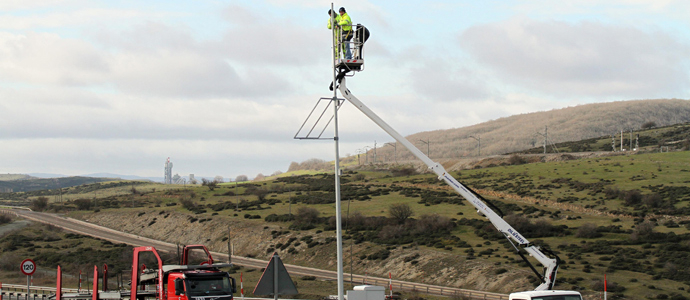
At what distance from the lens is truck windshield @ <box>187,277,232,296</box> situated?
1870 centimetres

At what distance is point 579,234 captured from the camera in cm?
6644

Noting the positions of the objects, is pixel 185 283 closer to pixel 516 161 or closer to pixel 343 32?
pixel 343 32

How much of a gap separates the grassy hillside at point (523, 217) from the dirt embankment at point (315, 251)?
41cm

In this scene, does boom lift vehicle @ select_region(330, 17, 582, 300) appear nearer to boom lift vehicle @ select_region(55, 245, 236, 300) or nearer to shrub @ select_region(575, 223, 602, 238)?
boom lift vehicle @ select_region(55, 245, 236, 300)

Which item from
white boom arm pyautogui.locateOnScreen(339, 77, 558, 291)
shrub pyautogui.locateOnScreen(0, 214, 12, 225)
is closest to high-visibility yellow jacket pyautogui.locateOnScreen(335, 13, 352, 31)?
white boom arm pyautogui.locateOnScreen(339, 77, 558, 291)

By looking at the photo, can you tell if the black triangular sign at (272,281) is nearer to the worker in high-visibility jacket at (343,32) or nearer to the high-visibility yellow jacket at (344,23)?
the worker in high-visibility jacket at (343,32)

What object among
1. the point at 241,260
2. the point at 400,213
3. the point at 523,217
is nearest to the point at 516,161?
the point at 400,213

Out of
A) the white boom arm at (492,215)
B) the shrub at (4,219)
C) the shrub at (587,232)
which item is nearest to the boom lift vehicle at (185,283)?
the white boom arm at (492,215)

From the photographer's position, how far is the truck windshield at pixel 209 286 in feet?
61.4

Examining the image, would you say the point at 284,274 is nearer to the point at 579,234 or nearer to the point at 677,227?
the point at 579,234

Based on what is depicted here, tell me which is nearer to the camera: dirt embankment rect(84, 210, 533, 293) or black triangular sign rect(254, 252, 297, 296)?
black triangular sign rect(254, 252, 297, 296)

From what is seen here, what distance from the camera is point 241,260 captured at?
77.8 m

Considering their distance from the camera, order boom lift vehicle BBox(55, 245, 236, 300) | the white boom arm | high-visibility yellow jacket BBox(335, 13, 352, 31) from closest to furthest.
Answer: boom lift vehicle BBox(55, 245, 236, 300)
high-visibility yellow jacket BBox(335, 13, 352, 31)
the white boom arm

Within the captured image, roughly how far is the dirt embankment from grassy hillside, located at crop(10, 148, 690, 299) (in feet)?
1.36
